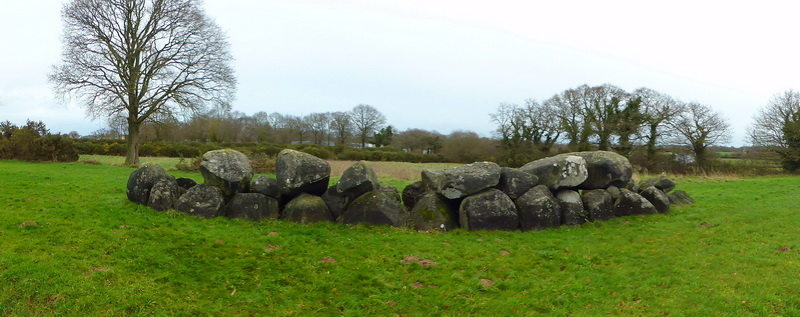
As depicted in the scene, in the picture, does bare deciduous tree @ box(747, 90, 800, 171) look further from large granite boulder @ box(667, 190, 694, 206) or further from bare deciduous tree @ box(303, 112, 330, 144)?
bare deciduous tree @ box(303, 112, 330, 144)

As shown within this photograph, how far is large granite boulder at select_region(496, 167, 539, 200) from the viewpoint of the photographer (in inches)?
459

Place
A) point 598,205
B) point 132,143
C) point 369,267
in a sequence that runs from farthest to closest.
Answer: point 132,143, point 598,205, point 369,267

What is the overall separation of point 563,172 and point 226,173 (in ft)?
30.5

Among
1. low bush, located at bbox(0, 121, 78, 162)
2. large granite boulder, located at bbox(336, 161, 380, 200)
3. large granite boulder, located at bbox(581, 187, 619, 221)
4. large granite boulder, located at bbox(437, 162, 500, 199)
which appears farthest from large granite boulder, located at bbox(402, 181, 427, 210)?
low bush, located at bbox(0, 121, 78, 162)

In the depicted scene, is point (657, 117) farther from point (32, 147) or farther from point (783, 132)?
point (32, 147)

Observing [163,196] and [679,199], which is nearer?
[163,196]

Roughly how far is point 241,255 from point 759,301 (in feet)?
27.3

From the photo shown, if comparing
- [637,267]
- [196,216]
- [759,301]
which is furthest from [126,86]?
[759,301]

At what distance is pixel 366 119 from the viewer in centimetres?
6888

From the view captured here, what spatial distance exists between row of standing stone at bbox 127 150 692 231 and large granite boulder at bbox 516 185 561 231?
0.08ft

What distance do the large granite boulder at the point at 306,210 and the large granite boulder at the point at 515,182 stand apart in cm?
487

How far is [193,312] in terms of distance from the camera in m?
5.84

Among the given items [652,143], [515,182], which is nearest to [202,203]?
[515,182]

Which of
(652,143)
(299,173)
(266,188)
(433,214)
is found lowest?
(433,214)
